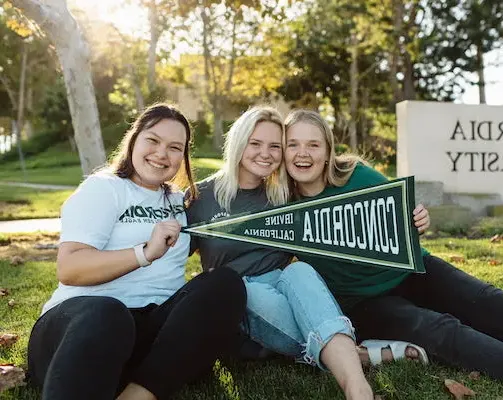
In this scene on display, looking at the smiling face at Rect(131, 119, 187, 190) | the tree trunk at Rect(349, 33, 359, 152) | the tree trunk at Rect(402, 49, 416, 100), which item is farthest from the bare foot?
the tree trunk at Rect(402, 49, 416, 100)

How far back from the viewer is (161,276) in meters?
2.74

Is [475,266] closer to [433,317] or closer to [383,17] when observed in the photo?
[433,317]

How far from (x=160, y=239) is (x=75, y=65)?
16.6 ft

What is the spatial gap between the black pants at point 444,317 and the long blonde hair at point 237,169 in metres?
0.75

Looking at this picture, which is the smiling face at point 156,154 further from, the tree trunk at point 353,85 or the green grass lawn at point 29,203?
the tree trunk at point 353,85

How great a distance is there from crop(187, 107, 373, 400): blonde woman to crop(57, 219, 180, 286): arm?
1.28ft

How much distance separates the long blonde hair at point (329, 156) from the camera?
133 inches

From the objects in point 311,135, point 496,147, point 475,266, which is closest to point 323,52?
point 496,147

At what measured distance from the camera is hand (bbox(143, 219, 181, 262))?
2.46m

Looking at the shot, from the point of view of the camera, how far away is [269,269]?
313 cm

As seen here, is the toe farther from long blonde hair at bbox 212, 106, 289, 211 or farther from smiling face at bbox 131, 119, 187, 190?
A: smiling face at bbox 131, 119, 187, 190

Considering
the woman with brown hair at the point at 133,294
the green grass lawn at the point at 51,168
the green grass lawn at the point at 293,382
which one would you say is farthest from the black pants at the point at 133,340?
the green grass lawn at the point at 51,168

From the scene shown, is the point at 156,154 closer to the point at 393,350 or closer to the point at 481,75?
the point at 393,350

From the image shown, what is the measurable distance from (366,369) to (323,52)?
24.8m
